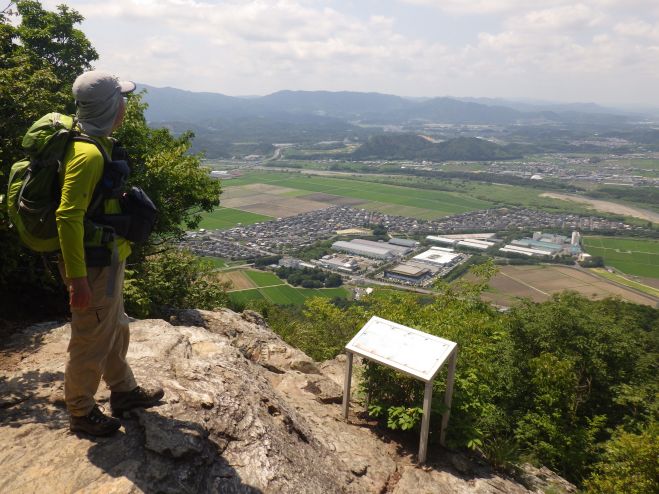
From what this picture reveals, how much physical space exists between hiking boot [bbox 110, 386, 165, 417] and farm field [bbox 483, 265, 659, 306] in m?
42.0

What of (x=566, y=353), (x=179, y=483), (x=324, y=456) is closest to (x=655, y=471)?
(x=324, y=456)

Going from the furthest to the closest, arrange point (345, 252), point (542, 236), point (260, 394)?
point (542, 236) < point (345, 252) < point (260, 394)

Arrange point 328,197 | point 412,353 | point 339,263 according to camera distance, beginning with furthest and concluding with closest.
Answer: point 328,197 → point 339,263 → point 412,353

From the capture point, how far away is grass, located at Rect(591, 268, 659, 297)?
1895 inches

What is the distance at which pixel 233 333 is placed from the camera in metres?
9.93

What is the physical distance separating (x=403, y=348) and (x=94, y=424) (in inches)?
142

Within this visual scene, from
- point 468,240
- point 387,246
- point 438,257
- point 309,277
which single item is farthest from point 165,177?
point 468,240

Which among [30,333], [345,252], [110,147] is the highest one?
[110,147]

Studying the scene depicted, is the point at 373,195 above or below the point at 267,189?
below

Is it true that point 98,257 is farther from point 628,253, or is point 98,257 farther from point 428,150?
point 428,150

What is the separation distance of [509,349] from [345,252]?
54667mm

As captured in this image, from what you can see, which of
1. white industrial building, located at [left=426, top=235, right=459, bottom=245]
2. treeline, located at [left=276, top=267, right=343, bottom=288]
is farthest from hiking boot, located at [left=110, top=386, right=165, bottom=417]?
white industrial building, located at [left=426, top=235, right=459, bottom=245]

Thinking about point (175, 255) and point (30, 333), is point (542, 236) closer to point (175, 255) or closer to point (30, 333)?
point (175, 255)

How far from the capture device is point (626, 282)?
51.2 m
